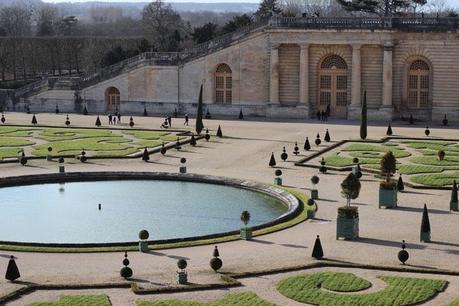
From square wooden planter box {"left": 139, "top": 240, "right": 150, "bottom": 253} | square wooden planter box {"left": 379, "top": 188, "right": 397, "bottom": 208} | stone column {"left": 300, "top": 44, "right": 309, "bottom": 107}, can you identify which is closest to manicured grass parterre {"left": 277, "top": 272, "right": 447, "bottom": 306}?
square wooden planter box {"left": 139, "top": 240, "right": 150, "bottom": 253}

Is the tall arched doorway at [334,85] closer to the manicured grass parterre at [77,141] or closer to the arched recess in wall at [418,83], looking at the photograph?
the arched recess in wall at [418,83]

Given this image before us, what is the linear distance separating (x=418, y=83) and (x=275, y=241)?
142 ft

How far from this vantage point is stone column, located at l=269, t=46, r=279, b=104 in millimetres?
73312

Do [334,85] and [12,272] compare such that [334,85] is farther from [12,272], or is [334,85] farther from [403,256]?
[12,272]

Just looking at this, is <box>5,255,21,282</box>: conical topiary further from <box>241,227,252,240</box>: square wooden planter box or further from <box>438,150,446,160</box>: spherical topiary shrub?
<box>438,150,446,160</box>: spherical topiary shrub

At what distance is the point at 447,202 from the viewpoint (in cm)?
3881

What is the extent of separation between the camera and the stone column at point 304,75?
72.7 metres

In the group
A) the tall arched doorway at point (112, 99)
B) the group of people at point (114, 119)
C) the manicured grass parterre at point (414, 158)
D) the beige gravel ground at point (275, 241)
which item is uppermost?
the tall arched doorway at point (112, 99)

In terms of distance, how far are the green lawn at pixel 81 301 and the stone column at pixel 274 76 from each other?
164 feet

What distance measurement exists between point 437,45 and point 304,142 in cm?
1816

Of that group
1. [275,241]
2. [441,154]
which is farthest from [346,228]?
[441,154]

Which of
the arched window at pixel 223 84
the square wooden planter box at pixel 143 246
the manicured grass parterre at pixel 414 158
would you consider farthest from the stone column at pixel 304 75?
the square wooden planter box at pixel 143 246

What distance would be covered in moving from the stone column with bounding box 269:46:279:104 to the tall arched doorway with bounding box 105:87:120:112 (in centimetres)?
1393

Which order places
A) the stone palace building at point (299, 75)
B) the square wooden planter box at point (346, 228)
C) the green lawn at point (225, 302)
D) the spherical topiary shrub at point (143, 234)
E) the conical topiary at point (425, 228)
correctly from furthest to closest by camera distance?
1. the stone palace building at point (299, 75)
2. the square wooden planter box at point (346, 228)
3. the conical topiary at point (425, 228)
4. the spherical topiary shrub at point (143, 234)
5. the green lawn at point (225, 302)
